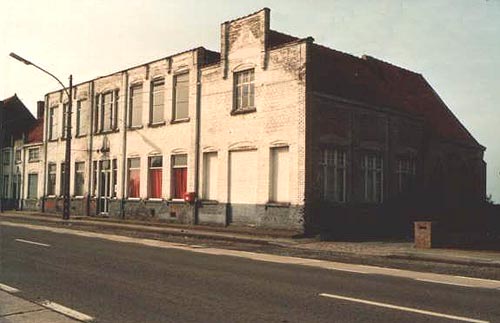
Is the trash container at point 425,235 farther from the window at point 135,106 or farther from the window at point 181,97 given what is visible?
the window at point 135,106

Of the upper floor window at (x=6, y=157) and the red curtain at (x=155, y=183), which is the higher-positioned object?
the upper floor window at (x=6, y=157)

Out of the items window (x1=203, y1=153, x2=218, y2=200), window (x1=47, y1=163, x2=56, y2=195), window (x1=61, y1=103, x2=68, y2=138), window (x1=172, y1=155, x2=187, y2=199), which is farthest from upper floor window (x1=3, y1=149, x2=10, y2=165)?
window (x1=203, y1=153, x2=218, y2=200)

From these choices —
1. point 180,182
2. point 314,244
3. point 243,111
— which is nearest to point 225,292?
point 314,244

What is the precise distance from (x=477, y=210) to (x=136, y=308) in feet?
76.3

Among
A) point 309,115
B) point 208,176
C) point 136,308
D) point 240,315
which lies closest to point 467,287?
point 240,315

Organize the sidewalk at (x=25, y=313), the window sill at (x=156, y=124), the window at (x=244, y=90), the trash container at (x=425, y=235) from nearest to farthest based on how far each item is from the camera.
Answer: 1. the sidewalk at (x=25, y=313)
2. the trash container at (x=425, y=235)
3. the window at (x=244, y=90)
4. the window sill at (x=156, y=124)

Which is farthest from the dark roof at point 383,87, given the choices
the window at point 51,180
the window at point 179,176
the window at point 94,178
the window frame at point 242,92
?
the window at point 51,180

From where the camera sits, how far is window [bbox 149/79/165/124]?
30953 mm

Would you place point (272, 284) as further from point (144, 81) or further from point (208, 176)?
point (144, 81)

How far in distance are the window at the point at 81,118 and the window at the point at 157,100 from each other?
25.0 ft

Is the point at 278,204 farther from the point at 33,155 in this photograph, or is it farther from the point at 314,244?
the point at 33,155

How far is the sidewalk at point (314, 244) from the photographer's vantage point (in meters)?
16.1

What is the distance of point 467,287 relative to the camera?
10836mm

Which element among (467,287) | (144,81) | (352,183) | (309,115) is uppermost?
(144,81)
